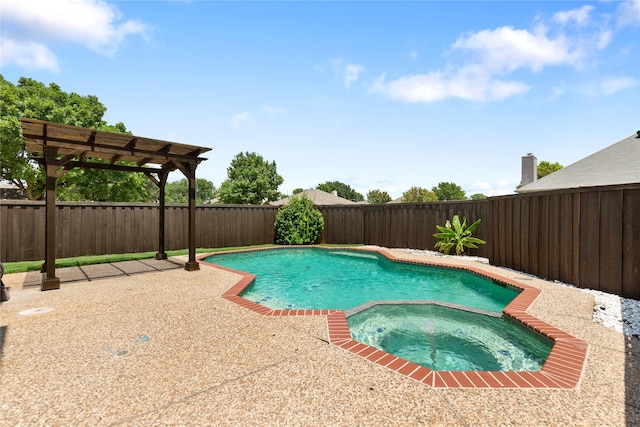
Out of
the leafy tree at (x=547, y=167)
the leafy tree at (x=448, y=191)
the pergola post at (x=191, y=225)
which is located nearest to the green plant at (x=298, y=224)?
the pergola post at (x=191, y=225)

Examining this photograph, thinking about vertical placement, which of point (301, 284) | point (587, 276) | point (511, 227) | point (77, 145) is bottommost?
point (301, 284)

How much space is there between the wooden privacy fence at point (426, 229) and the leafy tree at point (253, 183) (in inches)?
820

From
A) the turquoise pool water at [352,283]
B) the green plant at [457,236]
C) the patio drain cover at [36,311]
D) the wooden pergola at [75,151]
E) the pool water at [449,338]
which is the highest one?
the wooden pergola at [75,151]

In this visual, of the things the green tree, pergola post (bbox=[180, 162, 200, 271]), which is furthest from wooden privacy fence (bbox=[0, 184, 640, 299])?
the green tree

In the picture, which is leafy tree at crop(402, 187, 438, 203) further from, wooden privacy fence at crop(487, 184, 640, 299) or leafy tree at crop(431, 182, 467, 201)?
wooden privacy fence at crop(487, 184, 640, 299)

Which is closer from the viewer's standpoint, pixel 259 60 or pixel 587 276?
pixel 587 276

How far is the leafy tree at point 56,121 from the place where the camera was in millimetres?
16891

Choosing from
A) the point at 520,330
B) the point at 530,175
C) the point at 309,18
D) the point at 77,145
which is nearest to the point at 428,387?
the point at 520,330

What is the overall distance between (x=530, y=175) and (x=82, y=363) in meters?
22.0

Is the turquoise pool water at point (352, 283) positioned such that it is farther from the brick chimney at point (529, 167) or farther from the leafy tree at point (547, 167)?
the leafy tree at point (547, 167)

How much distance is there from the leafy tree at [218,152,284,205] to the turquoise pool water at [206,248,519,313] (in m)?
24.1

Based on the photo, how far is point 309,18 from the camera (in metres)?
8.73

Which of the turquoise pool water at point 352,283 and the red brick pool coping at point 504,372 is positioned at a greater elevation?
the red brick pool coping at point 504,372

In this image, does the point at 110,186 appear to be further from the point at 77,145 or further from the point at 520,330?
the point at 520,330
